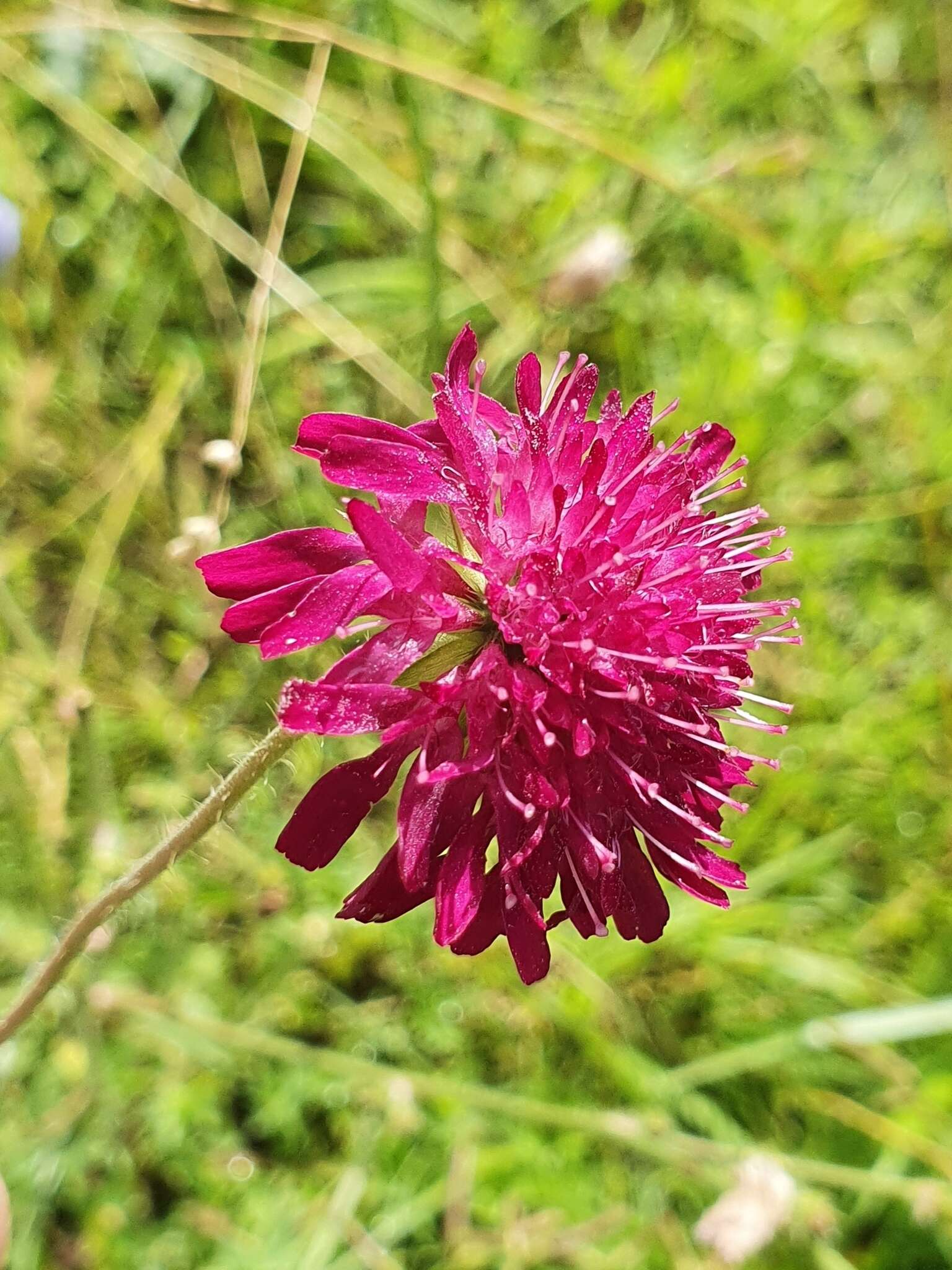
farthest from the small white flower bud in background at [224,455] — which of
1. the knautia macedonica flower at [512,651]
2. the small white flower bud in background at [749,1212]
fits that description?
the small white flower bud in background at [749,1212]

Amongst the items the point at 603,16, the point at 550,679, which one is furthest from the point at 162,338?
the point at 550,679

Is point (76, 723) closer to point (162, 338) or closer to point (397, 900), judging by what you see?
point (397, 900)

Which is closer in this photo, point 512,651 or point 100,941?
point 512,651

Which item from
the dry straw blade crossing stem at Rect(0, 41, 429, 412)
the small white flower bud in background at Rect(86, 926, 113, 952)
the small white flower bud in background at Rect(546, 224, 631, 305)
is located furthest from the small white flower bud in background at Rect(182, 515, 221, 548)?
the small white flower bud in background at Rect(546, 224, 631, 305)

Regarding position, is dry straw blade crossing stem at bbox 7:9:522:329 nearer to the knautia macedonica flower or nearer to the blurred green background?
the blurred green background

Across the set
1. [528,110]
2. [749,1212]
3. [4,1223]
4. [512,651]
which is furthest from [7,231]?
[749,1212]

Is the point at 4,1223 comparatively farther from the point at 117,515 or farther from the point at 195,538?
the point at 117,515
